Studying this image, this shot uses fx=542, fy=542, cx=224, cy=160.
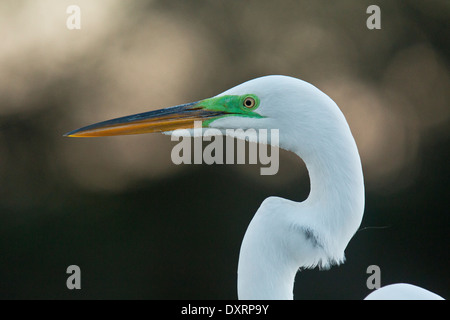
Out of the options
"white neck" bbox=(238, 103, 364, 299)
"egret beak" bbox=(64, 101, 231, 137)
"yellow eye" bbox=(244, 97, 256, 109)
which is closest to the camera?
"white neck" bbox=(238, 103, 364, 299)

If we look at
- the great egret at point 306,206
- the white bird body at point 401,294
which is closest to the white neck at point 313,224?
the great egret at point 306,206

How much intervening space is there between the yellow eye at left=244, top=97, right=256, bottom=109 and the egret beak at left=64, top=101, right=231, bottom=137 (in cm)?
8

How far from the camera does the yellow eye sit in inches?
58.4

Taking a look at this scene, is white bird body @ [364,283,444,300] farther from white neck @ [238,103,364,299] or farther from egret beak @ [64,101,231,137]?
egret beak @ [64,101,231,137]

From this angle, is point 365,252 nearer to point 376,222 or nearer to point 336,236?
point 376,222

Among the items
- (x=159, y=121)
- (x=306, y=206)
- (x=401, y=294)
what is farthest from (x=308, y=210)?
(x=159, y=121)

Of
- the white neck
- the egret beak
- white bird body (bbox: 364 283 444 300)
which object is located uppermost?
the egret beak

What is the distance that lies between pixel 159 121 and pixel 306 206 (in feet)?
1.71

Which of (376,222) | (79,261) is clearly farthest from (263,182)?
(79,261)

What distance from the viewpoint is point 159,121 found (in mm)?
1622

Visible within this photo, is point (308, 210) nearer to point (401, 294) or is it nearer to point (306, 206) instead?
point (306, 206)

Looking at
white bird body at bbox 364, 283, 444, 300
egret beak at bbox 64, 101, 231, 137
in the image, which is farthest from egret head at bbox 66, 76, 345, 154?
white bird body at bbox 364, 283, 444, 300
